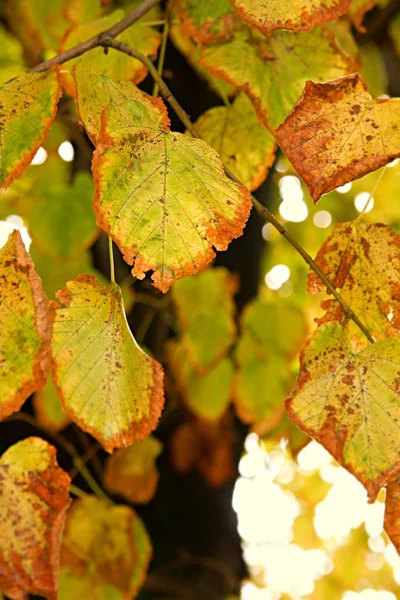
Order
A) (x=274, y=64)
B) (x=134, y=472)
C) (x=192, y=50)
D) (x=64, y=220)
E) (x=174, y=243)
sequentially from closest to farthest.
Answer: (x=174, y=243) → (x=274, y=64) → (x=192, y=50) → (x=64, y=220) → (x=134, y=472)

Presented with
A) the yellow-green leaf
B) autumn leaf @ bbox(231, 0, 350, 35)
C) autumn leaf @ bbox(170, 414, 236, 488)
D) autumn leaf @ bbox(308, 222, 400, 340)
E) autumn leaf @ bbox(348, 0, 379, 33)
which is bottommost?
autumn leaf @ bbox(170, 414, 236, 488)

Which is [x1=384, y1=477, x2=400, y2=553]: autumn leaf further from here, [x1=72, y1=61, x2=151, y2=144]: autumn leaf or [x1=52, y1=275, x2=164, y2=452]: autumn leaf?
[x1=72, y1=61, x2=151, y2=144]: autumn leaf

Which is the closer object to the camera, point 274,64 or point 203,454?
point 274,64

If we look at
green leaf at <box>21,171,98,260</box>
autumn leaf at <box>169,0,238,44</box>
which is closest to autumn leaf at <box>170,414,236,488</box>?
green leaf at <box>21,171,98,260</box>

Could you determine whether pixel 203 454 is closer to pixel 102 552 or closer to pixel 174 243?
pixel 102 552

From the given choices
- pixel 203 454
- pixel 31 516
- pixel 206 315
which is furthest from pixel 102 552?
pixel 31 516

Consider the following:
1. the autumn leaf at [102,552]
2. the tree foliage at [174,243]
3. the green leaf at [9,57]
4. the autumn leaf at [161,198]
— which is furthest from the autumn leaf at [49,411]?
the autumn leaf at [161,198]

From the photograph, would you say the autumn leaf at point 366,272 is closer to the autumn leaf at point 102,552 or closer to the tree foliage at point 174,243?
the tree foliage at point 174,243
